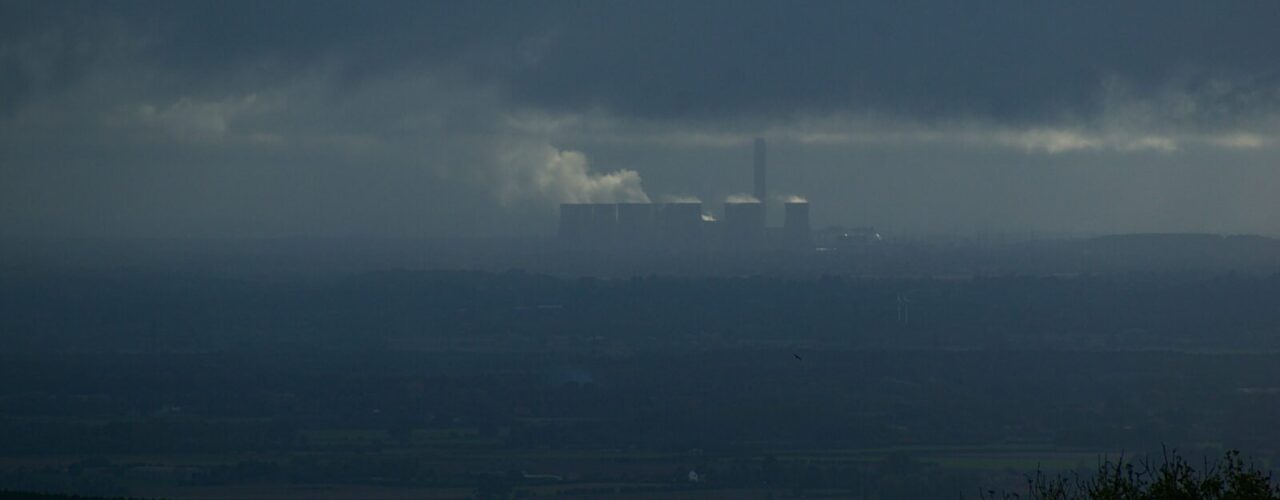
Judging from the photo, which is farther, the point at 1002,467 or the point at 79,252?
the point at 79,252

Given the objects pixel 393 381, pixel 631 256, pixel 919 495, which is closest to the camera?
pixel 919 495

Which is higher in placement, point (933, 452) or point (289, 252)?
point (289, 252)

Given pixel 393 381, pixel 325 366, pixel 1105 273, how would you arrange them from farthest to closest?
pixel 1105 273
pixel 325 366
pixel 393 381

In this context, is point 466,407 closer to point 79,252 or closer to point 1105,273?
point 1105,273

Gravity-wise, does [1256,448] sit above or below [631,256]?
below

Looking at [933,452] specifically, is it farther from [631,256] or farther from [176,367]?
[631,256]

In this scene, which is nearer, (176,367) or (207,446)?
(207,446)

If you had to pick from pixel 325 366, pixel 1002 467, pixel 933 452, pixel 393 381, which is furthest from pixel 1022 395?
pixel 325 366

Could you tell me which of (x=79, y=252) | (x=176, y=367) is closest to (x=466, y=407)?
(x=176, y=367)

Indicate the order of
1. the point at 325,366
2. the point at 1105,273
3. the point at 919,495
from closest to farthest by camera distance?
1. the point at 919,495
2. the point at 325,366
3. the point at 1105,273
